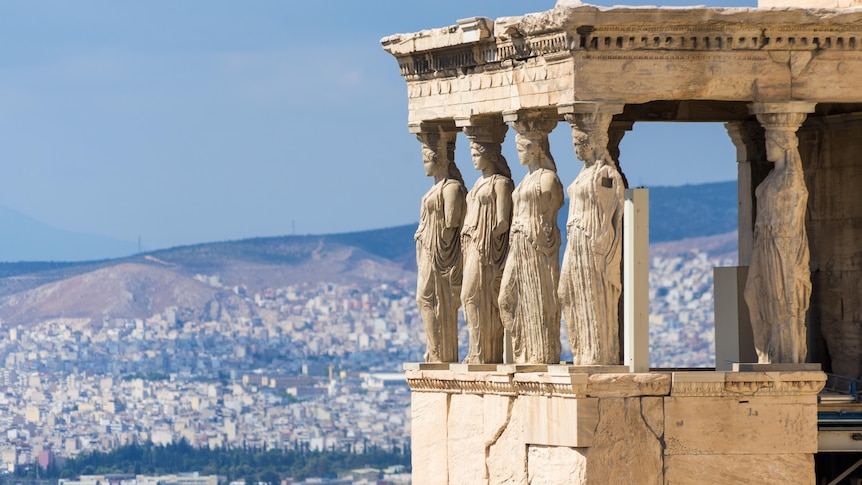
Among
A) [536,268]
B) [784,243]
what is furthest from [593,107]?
[784,243]

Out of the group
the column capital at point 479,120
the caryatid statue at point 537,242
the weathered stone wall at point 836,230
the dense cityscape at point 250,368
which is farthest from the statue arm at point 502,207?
the dense cityscape at point 250,368

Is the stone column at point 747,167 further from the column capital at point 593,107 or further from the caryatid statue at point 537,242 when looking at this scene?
the column capital at point 593,107

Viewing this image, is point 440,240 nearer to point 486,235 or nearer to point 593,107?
point 486,235

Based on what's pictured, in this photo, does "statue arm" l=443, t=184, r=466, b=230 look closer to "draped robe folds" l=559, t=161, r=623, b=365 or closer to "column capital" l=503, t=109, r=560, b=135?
"column capital" l=503, t=109, r=560, b=135

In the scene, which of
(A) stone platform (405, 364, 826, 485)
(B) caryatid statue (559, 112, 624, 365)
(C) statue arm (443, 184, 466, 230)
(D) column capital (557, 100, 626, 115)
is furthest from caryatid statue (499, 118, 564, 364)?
(C) statue arm (443, 184, 466, 230)

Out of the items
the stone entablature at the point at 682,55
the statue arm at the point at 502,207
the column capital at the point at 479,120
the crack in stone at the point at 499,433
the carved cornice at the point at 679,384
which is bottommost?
the crack in stone at the point at 499,433

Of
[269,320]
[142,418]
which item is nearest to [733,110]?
[142,418]
